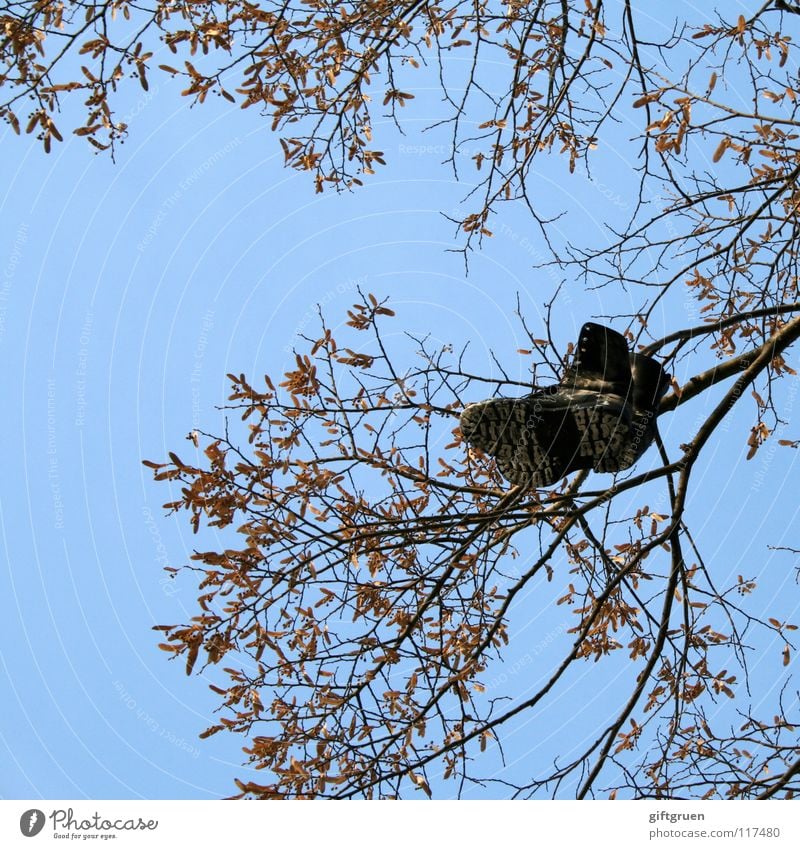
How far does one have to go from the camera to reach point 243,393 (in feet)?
16.5

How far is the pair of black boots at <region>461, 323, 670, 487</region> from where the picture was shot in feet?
14.4

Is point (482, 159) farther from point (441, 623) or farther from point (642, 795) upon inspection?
point (642, 795)

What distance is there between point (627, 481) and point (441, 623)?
44.4 inches

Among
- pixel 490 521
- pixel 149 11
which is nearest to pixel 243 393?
pixel 490 521
